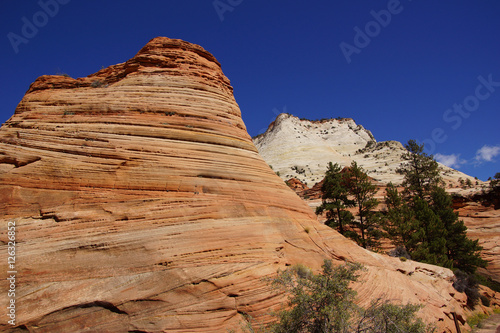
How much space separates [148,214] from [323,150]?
9199 centimetres

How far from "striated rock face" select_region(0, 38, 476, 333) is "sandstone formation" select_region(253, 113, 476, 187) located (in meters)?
52.4

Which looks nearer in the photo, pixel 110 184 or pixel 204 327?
pixel 204 327

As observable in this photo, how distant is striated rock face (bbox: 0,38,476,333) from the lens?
7.79 meters

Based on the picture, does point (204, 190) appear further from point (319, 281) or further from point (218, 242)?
point (319, 281)

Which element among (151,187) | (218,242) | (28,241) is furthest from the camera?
(151,187)

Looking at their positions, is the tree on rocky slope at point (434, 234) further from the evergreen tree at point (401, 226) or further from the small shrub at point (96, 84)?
the small shrub at point (96, 84)

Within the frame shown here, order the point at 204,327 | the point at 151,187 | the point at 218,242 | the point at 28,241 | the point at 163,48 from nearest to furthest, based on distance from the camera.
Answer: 1. the point at 204,327
2. the point at 28,241
3. the point at 218,242
4. the point at 151,187
5. the point at 163,48

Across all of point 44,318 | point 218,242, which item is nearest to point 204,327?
point 218,242

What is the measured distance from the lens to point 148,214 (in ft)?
31.1

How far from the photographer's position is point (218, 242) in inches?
373

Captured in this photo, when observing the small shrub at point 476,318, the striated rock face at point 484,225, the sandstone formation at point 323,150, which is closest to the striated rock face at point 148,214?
the small shrub at point 476,318

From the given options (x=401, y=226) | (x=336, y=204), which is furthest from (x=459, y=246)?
(x=336, y=204)

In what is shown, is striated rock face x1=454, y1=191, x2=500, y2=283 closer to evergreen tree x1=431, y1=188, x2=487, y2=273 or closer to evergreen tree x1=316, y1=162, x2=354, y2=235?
evergreen tree x1=431, y1=188, x2=487, y2=273

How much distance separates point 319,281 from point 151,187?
22.2ft
